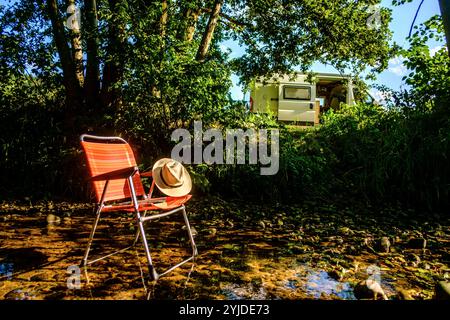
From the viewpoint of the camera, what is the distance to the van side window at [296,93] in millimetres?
12914

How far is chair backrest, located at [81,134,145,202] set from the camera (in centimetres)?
281

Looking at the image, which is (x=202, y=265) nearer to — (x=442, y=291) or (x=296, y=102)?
(x=442, y=291)

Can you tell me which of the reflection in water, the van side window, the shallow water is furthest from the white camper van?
the reflection in water

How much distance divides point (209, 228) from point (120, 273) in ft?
5.24

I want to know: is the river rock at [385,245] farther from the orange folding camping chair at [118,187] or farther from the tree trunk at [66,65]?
the tree trunk at [66,65]

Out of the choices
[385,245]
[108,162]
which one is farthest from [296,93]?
[108,162]

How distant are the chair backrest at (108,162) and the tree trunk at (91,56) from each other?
8.04 ft

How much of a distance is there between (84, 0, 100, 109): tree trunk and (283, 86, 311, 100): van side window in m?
8.63

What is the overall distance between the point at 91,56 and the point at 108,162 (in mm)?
3143

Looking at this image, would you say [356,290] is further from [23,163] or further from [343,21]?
[343,21]

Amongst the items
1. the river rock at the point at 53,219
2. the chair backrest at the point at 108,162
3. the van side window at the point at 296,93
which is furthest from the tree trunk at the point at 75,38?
the van side window at the point at 296,93
